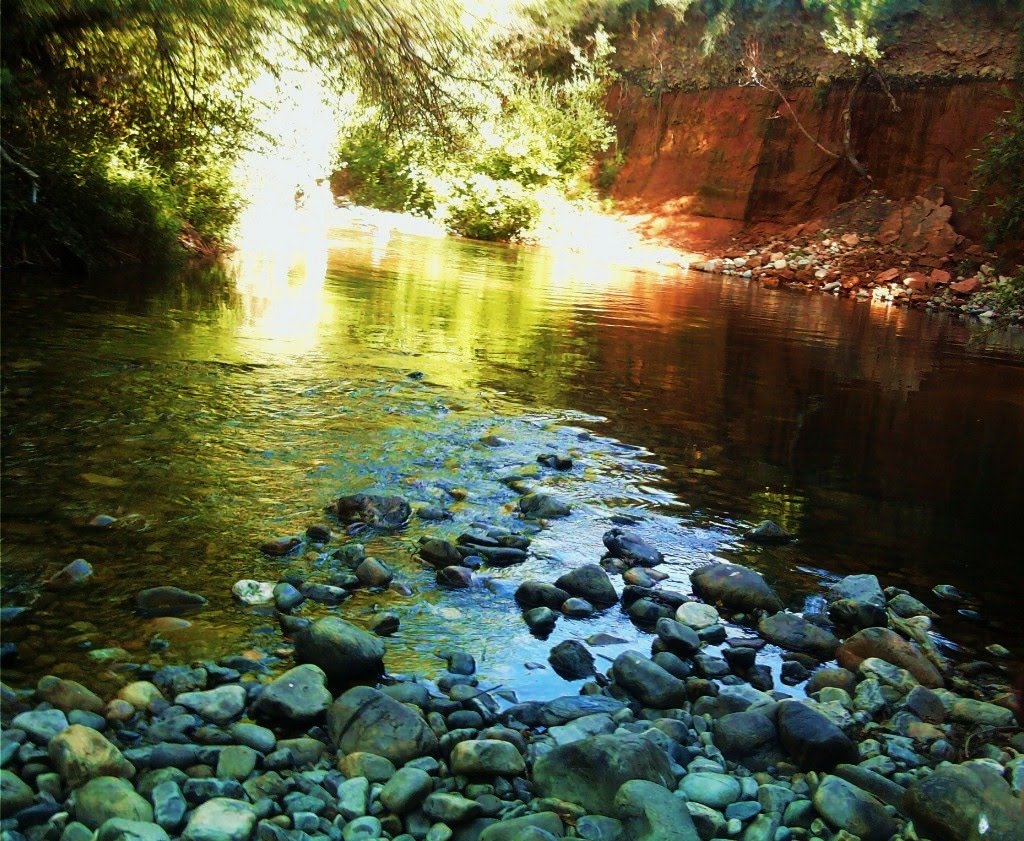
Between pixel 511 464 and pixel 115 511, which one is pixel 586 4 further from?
pixel 115 511

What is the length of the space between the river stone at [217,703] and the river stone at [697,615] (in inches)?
69.0

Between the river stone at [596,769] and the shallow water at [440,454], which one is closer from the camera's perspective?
the river stone at [596,769]

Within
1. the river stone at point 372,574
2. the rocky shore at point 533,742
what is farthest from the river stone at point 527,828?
the river stone at point 372,574

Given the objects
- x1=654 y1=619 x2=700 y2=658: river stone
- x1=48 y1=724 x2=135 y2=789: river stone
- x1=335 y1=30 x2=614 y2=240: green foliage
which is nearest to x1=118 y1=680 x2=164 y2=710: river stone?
x1=48 y1=724 x2=135 y2=789: river stone

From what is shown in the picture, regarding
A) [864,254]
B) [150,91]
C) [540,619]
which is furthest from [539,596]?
[864,254]

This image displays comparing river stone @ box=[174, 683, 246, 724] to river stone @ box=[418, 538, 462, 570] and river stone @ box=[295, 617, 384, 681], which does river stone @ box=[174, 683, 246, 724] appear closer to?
river stone @ box=[295, 617, 384, 681]

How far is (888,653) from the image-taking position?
371 centimetres

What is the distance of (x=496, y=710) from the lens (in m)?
3.09

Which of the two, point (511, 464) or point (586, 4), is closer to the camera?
point (511, 464)

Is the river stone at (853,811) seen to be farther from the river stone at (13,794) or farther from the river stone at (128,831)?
the river stone at (13,794)

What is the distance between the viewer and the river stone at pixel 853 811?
2.63 m

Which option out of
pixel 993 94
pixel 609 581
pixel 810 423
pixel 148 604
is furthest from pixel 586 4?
pixel 993 94

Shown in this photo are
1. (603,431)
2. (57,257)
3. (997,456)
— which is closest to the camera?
(603,431)

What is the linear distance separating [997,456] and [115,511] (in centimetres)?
653
